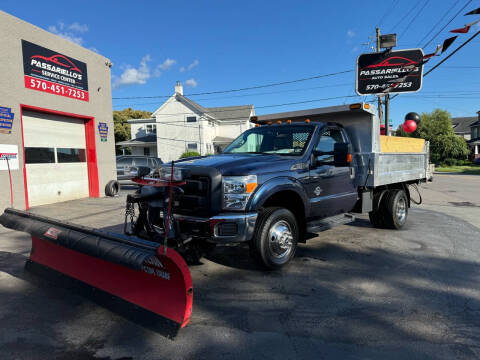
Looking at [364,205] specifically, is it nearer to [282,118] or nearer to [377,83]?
[282,118]

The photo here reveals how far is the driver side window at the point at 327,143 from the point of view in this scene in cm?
496

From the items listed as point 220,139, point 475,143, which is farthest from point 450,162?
point 220,139

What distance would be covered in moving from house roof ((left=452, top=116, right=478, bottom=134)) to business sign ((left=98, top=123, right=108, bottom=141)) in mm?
67579

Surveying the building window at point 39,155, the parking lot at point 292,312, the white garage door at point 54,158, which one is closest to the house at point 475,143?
the parking lot at point 292,312

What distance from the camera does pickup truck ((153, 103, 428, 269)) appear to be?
378cm

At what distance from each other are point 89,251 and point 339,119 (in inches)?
193

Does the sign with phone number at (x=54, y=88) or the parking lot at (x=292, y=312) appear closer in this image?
the parking lot at (x=292, y=312)

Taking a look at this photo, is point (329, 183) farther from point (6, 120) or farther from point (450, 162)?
point (450, 162)

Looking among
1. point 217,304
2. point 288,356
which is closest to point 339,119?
point 217,304

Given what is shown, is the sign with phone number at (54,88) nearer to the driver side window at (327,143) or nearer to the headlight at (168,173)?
the headlight at (168,173)

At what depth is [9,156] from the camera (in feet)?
28.6

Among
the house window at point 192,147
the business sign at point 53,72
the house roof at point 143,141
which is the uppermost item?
the business sign at point 53,72

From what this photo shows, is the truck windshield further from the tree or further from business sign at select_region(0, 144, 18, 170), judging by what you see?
the tree

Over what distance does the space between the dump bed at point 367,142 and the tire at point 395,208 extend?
1.01 feet
